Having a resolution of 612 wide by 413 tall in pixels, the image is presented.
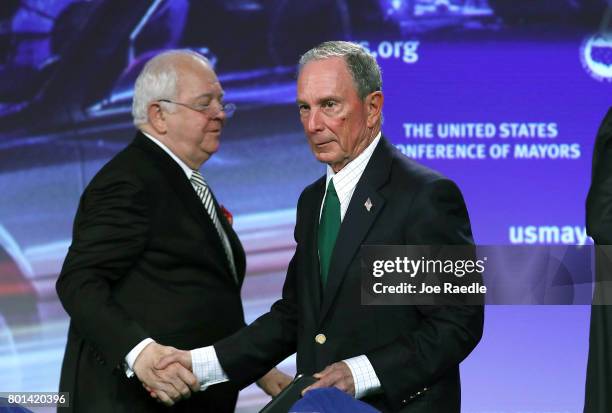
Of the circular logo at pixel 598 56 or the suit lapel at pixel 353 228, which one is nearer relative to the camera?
the suit lapel at pixel 353 228

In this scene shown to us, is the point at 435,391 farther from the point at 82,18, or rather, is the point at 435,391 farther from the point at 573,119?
the point at 82,18

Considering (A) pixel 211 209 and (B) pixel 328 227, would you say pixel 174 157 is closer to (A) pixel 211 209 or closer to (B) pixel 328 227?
(A) pixel 211 209

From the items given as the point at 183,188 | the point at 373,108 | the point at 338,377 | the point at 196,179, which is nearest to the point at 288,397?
the point at 338,377

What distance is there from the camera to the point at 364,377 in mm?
2703

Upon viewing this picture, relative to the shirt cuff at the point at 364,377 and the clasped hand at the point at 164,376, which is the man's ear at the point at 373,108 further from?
the clasped hand at the point at 164,376

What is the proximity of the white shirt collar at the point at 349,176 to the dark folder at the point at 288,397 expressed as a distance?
0.56m

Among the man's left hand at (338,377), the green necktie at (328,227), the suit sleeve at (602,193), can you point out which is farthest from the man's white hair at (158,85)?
the suit sleeve at (602,193)

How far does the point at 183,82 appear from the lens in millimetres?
3787

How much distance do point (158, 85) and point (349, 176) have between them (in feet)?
3.51

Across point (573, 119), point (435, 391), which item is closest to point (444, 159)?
point (573, 119)

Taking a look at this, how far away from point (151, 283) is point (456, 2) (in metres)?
2.23

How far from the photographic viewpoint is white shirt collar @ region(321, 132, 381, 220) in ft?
9.78

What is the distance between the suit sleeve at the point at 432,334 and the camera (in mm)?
2719

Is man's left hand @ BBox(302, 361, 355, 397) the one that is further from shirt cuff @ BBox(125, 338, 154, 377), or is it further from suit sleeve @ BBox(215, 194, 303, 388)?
shirt cuff @ BBox(125, 338, 154, 377)
